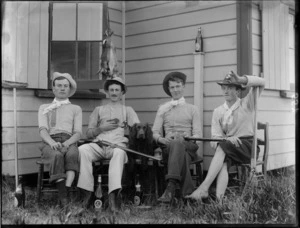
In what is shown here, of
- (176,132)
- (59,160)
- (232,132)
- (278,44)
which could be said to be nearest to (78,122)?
(59,160)

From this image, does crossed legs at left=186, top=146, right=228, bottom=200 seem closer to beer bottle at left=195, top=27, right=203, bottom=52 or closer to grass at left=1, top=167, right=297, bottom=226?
grass at left=1, top=167, right=297, bottom=226

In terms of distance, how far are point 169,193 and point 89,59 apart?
4.41 ft

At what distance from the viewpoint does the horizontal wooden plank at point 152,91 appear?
3811 mm

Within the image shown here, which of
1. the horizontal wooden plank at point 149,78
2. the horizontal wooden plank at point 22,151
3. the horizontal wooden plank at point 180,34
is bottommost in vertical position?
the horizontal wooden plank at point 22,151

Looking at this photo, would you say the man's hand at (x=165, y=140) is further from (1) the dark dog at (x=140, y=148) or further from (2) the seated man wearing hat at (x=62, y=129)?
(2) the seated man wearing hat at (x=62, y=129)

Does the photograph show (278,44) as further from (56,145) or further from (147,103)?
(56,145)

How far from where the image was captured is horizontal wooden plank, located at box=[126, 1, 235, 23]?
11.9ft

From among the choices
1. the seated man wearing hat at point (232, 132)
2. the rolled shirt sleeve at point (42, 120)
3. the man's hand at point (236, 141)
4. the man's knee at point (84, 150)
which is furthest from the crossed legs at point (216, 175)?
the rolled shirt sleeve at point (42, 120)

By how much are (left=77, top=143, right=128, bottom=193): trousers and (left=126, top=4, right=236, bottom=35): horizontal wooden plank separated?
1053 millimetres

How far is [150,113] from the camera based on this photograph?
3885 mm

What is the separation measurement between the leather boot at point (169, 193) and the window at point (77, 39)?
1.14 m

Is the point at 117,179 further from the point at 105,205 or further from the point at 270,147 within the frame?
the point at 270,147

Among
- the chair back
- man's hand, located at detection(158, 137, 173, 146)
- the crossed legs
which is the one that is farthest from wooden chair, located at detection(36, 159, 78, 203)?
the chair back

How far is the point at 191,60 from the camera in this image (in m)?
3.77
